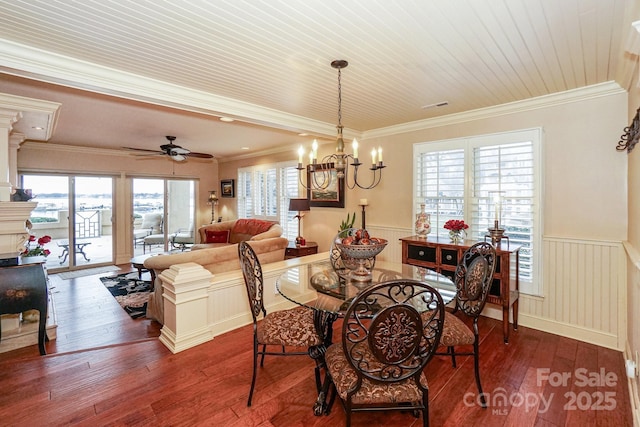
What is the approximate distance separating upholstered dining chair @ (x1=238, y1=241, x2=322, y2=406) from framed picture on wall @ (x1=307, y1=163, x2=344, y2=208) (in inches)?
118

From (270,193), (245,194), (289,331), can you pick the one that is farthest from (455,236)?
(245,194)

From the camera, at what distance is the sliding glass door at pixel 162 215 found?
7225 mm

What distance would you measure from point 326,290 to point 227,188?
21.1 ft

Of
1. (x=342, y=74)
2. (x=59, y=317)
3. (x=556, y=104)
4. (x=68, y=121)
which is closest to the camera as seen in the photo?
(x=342, y=74)

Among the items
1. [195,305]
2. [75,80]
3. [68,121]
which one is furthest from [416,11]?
[68,121]

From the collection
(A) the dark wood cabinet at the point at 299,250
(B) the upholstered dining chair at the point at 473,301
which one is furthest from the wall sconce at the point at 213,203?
(B) the upholstered dining chair at the point at 473,301

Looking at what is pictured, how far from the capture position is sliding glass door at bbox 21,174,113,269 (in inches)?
240

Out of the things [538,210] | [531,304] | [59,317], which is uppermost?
[538,210]

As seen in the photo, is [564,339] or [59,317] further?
[59,317]

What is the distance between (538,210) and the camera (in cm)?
319

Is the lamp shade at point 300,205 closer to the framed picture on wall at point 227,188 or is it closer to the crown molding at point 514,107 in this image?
the crown molding at point 514,107

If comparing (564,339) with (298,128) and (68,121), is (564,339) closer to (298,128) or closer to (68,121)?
(298,128)

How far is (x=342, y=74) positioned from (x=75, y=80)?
6.95 feet

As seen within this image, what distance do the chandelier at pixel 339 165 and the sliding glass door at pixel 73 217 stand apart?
15.8 ft
